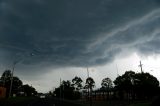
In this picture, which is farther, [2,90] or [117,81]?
[117,81]

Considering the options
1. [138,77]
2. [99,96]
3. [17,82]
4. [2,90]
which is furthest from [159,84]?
[17,82]

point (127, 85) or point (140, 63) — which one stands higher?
point (140, 63)

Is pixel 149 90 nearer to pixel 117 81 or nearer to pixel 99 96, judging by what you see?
pixel 117 81

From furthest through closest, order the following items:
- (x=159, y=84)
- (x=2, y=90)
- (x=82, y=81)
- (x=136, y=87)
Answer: (x=82, y=81), (x=159, y=84), (x=136, y=87), (x=2, y=90)

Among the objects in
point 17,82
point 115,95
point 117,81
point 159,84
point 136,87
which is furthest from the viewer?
point 17,82

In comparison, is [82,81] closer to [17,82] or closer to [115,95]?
[115,95]

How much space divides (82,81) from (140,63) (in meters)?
66.9

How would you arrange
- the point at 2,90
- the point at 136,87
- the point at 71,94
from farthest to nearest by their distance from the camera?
the point at 71,94, the point at 136,87, the point at 2,90

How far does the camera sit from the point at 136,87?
8150 cm

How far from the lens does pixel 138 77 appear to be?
275 ft

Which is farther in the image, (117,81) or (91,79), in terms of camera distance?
(91,79)

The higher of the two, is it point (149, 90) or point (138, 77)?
point (138, 77)

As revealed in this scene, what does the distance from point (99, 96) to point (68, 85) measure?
33230 millimetres

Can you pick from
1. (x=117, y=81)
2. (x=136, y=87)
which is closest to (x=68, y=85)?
(x=117, y=81)
